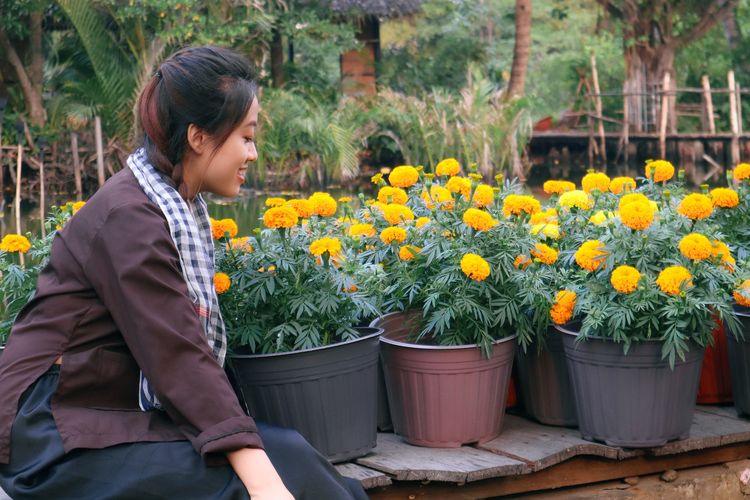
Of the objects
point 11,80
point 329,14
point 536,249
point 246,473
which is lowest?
point 246,473

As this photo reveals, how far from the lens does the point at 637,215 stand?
2729mm

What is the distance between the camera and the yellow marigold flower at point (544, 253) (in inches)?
114

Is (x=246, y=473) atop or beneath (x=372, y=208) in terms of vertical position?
beneath

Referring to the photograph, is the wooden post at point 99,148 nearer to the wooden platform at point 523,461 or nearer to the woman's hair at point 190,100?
the wooden platform at point 523,461

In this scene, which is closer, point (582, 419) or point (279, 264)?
point (279, 264)

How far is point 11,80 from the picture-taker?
1716 cm

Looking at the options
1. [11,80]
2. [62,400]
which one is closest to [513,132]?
[11,80]

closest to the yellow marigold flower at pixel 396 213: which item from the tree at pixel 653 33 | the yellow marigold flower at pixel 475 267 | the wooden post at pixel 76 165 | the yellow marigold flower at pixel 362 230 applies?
the yellow marigold flower at pixel 362 230

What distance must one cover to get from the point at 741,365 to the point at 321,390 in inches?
52.6

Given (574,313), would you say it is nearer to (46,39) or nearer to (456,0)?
(46,39)

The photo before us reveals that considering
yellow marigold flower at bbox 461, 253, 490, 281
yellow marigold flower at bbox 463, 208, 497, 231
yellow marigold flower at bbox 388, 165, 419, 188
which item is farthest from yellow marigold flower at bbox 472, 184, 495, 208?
yellow marigold flower at bbox 388, 165, 419, 188

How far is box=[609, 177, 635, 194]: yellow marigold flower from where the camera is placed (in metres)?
3.47

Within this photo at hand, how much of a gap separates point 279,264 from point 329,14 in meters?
16.8

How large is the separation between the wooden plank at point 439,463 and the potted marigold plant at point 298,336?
0.35ft
